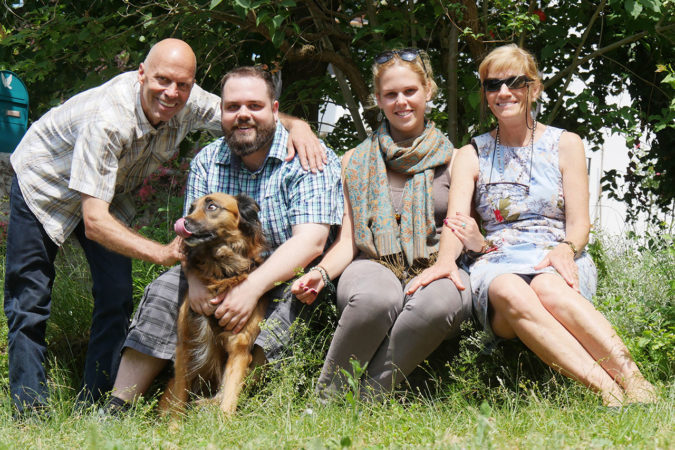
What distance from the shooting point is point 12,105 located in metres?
6.27

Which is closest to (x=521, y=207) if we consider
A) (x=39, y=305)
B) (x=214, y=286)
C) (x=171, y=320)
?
(x=214, y=286)

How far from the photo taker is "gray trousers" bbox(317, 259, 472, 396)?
317 cm

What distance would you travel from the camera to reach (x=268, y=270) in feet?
11.3

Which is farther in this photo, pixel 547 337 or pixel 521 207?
pixel 521 207

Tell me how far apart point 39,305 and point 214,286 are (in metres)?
1.01

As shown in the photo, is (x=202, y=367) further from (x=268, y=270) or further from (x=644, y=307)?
(x=644, y=307)

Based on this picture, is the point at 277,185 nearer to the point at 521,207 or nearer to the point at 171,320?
the point at 171,320

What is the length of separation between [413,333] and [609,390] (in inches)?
34.7

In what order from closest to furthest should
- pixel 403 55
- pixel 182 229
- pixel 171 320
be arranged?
pixel 182 229
pixel 171 320
pixel 403 55

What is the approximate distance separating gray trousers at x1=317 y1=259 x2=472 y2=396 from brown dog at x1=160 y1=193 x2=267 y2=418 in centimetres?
47

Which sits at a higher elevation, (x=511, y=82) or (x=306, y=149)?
(x=511, y=82)

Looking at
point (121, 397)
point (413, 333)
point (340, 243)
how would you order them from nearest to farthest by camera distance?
point (413, 333) < point (121, 397) < point (340, 243)

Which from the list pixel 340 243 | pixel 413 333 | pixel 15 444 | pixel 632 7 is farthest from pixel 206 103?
pixel 632 7

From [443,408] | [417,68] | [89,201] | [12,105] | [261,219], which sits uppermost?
[417,68]
